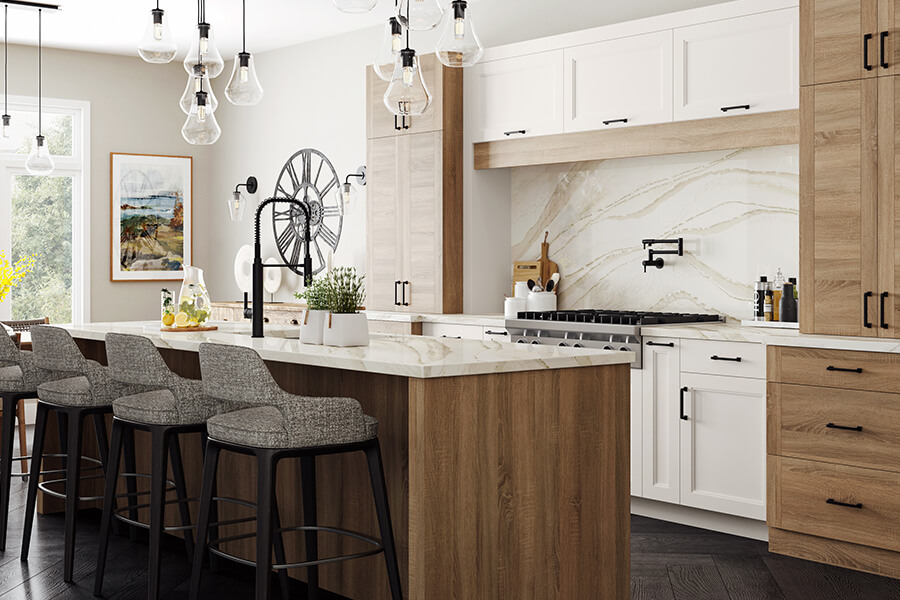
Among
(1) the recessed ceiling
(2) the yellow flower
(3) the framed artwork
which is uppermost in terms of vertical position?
(1) the recessed ceiling

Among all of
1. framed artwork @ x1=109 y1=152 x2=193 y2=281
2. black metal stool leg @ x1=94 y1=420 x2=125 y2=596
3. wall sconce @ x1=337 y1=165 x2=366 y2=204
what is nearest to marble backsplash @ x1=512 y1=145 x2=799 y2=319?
wall sconce @ x1=337 y1=165 x2=366 y2=204

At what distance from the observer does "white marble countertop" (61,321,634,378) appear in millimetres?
2824

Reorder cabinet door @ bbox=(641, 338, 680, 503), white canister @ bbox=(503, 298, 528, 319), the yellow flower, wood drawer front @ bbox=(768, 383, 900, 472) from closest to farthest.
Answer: wood drawer front @ bbox=(768, 383, 900, 472) → cabinet door @ bbox=(641, 338, 680, 503) → white canister @ bbox=(503, 298, 528, 319) → the yellow flower

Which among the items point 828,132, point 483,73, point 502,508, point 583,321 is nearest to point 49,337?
point 502,508

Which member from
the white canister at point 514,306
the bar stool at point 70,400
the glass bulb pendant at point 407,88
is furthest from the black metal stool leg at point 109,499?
the white canister at point 514,306

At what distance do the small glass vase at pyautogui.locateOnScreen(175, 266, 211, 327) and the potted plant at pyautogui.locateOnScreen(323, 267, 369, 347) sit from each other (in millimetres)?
990

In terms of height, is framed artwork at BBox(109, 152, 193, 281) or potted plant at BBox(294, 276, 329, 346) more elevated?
framed artwork at BBox(109, 152, 193, 281)

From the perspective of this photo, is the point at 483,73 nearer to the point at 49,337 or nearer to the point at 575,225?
the point at 575,225

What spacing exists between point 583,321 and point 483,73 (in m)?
1.60

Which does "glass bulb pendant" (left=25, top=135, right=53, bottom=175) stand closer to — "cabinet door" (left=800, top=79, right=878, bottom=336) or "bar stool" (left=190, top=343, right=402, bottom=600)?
"bar stool" (left=190, top=343, right=402, bottom=600)

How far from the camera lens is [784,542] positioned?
4098mm

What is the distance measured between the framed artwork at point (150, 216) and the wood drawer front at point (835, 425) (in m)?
5.29

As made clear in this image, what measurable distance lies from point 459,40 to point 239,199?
4.58m

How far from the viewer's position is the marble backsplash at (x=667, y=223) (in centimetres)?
480
